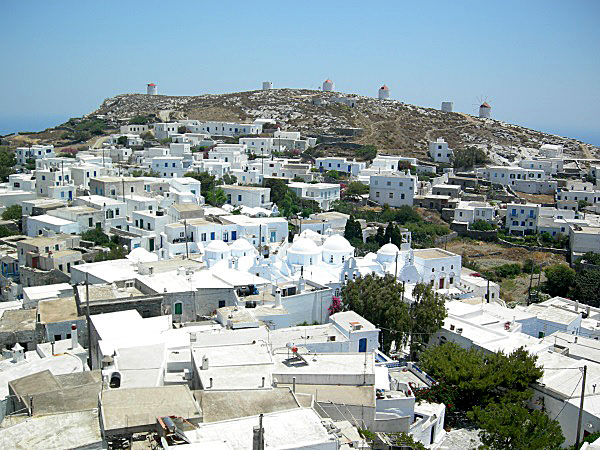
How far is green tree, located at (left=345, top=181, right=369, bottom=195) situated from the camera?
168ft

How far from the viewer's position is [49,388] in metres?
12.2

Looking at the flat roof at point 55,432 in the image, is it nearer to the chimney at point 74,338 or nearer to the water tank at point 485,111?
the chimney at point 74,338

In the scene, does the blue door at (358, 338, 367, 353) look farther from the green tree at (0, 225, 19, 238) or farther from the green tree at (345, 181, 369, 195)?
the green tree at (345, 181, 369, 195)

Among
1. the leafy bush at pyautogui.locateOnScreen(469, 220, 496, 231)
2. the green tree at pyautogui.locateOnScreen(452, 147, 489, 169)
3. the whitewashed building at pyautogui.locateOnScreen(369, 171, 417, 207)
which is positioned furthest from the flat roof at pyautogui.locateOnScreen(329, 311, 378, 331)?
the green tree at pyautogui.locateOnScreen(452, 147, 489, 169)

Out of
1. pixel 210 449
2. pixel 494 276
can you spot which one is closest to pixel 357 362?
pixel 210 449

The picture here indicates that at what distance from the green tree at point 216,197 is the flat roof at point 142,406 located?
3185 centimetres

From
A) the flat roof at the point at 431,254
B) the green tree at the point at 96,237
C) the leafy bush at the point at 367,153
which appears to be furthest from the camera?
the leafy bush at the point at 367,153

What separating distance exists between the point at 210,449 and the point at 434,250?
23.3 metres

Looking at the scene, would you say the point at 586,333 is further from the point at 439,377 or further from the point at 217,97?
the point at 217,97

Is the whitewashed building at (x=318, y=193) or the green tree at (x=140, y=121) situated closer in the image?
the whitewashed building at (x=318, y=193)

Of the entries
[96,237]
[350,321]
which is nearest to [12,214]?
[96,237]

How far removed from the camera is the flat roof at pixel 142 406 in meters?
10.0

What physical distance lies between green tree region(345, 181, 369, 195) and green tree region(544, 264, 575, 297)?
64.6 ft

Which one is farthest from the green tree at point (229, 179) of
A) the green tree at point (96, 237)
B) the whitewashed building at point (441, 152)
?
the whitewashed building at point (441, 152)
